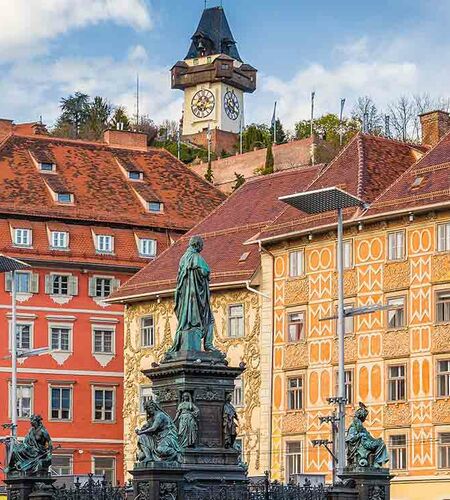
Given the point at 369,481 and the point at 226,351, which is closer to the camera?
the point at 369,481

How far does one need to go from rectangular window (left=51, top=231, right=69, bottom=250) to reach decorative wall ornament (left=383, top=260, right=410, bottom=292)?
20.5 meters

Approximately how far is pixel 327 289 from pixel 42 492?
91.4 feet

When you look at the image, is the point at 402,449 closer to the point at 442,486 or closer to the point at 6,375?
the point at 442,486

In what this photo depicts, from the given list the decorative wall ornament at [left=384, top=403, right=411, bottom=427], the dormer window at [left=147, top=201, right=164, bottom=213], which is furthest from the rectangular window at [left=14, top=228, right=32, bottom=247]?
the decorative wall ornament at [left=384, top=403, right=411, bottom=427]

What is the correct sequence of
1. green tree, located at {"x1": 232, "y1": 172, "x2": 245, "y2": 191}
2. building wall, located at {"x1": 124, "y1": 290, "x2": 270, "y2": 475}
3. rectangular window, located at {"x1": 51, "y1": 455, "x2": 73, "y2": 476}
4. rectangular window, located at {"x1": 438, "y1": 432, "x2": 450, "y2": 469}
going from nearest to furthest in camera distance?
rectangular window, located at {"x1": 438, "y1": 432, "x2": 450, "y2": 469} → building wall, located at {"x1": 124, "y1": 290, "x2": 270, "y2": 475} → rectangular window, located at {"x1": 51, "y1": 455, "x2": 73, "y2": 476} → green tree, located at {"x1": 232, "y1": 172, "x2": 245, "y2": 191}

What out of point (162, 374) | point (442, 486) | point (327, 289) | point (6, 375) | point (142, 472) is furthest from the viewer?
point (6, 375)

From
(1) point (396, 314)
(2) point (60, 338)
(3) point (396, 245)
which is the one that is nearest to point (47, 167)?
(2) point (60, 338)

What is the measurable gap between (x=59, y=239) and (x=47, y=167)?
5.19 metres

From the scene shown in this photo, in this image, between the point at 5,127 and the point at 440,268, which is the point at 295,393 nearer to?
the point at 440,268

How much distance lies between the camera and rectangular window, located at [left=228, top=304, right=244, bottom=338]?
66.9m

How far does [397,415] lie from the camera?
59000 mm

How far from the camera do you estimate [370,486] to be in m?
35.5

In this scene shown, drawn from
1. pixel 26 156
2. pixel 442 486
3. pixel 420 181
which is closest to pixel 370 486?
pixel 442 486

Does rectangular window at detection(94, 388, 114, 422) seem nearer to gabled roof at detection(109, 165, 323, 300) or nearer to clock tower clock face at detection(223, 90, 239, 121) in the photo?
gabled roof at detection(109, 165, 323, 300)
